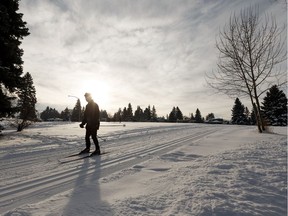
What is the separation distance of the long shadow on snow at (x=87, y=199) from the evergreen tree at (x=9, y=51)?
10.5 m

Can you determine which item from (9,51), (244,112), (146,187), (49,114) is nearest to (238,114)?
(244,112)

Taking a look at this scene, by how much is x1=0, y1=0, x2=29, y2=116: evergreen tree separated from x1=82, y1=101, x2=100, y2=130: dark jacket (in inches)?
281

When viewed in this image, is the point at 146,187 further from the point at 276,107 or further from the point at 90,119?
the point at 276,107

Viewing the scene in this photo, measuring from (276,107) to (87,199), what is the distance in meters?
58.7

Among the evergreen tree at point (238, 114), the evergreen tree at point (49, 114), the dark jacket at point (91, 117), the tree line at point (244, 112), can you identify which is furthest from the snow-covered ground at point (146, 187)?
the evergreen tree at point (49, 114)

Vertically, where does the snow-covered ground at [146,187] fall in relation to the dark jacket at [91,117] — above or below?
below

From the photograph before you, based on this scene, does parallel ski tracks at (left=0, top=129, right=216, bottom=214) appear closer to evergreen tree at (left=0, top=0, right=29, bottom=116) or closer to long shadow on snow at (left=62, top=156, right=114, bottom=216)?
long shadow on snow at (left=62, top=156, right=114, bottom=216)

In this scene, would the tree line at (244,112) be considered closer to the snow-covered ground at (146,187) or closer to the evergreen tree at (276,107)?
the evergreen tree at (276,107)

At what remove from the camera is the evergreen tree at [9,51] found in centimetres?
1308

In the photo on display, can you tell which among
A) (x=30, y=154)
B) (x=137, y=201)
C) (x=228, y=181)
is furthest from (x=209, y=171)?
(x=30, y=154)

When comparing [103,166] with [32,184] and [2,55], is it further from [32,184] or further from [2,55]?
[2,55]

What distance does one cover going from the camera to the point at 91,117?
8578 mm

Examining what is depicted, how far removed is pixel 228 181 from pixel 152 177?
1.45m

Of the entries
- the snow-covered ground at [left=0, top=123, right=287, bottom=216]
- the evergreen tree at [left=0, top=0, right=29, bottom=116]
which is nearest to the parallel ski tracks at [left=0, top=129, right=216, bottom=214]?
the snow-covered ground at [left=0, top=123, right=287, bottom=216]
